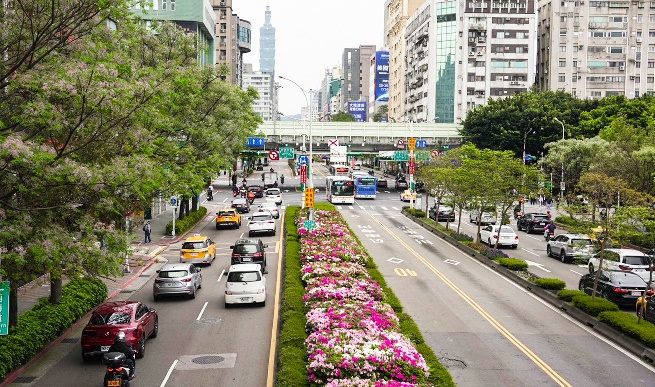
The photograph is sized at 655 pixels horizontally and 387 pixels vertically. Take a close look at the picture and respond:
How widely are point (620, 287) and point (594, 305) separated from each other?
277 centimetres

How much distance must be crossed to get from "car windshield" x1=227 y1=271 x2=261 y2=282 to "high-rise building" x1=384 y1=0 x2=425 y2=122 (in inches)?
5554

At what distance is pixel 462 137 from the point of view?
315 feet

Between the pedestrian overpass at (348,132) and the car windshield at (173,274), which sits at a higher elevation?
the pedestrian overpass at (348,132)

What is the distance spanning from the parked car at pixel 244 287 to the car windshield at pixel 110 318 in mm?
6883

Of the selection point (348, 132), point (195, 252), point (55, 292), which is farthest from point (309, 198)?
point (348, 132)

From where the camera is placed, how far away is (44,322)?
22.9 meters

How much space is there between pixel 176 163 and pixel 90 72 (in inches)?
784

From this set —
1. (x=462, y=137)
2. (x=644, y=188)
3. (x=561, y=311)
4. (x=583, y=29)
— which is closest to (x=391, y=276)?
(x=561, y=311)

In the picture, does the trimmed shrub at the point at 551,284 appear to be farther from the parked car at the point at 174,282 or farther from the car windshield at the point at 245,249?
the parked car at the point at 174,282

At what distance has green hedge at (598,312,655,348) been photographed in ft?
73.2

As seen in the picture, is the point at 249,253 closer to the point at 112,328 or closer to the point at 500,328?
the point at 500,328

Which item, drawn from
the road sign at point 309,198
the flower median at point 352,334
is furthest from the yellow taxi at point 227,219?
the flower median at point 352,334

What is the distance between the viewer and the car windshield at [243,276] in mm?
27766

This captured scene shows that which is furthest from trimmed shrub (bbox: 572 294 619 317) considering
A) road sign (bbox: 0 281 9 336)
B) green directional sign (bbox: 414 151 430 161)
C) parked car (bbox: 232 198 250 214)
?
green directional sign (bbox: 414 151 430 161)
